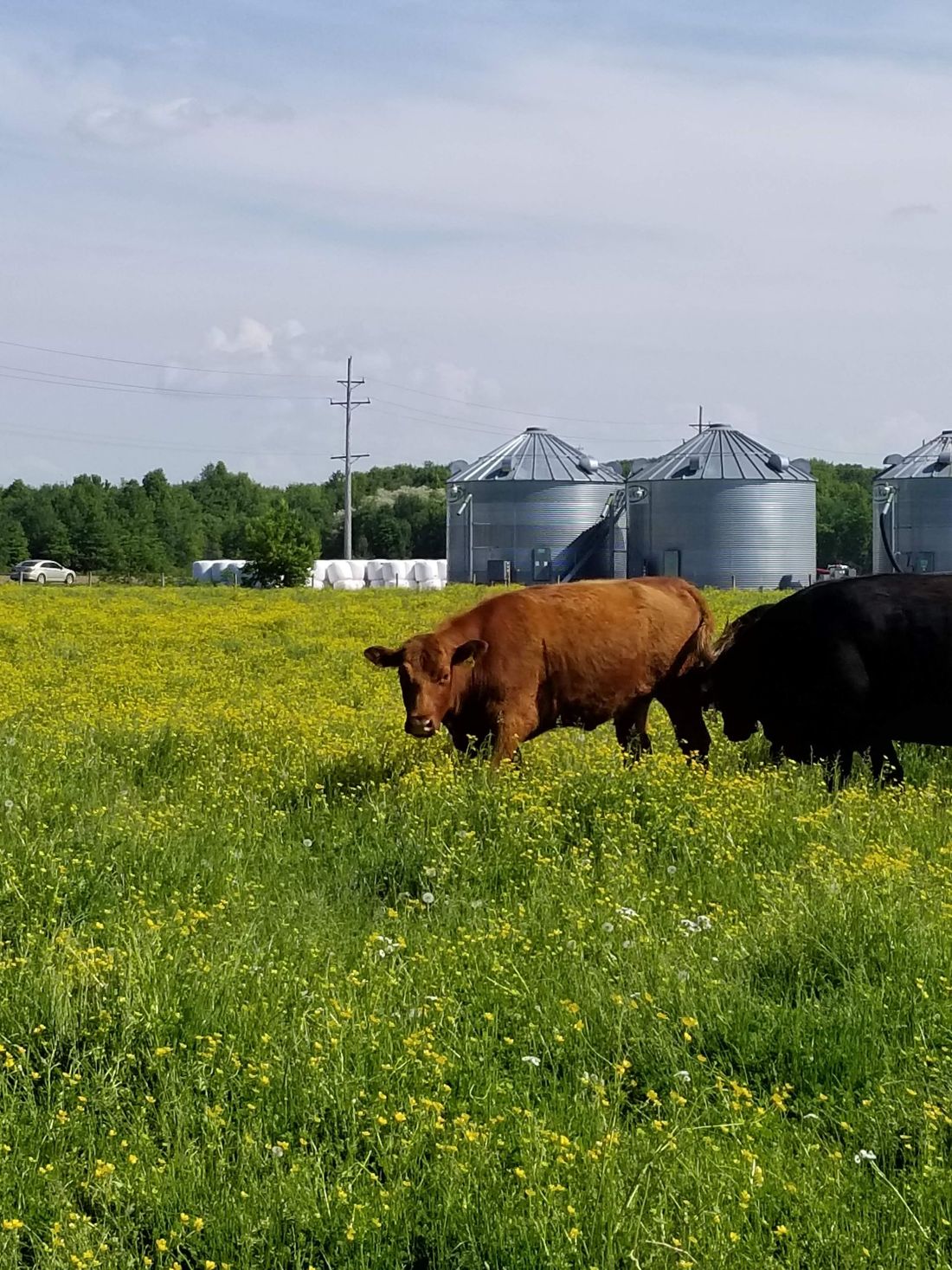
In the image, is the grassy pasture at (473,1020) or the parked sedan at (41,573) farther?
the parked sedan at (41,573)

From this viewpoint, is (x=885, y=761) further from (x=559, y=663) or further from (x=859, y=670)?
(x=559, y=663)

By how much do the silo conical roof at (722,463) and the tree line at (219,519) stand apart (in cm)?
3139

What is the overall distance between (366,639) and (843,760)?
43.2ft

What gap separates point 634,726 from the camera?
439 inches

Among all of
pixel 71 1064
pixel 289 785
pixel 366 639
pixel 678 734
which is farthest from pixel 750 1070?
pixel 366 639

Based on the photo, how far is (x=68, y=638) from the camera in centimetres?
2220

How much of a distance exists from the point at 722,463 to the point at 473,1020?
2444 inches

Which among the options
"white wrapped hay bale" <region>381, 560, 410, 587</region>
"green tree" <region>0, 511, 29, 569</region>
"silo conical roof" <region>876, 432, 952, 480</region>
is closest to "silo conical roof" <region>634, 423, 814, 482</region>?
"silo conical roof" <region>876, 432, 952, 480</region>

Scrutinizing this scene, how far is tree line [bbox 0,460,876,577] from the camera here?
101 metres

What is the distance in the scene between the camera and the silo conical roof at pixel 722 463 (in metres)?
65.0

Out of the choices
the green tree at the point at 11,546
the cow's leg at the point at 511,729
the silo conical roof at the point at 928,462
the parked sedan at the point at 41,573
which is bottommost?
the cow's leg at the point at 511,729

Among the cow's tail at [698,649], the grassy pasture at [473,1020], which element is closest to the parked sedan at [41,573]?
the cow's tail at [698,649]

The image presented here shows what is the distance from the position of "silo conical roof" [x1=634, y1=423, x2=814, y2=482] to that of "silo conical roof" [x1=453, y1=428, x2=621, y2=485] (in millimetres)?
2557

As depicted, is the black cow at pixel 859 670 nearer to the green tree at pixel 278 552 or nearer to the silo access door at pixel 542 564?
the silo access door at pixel 542 564
